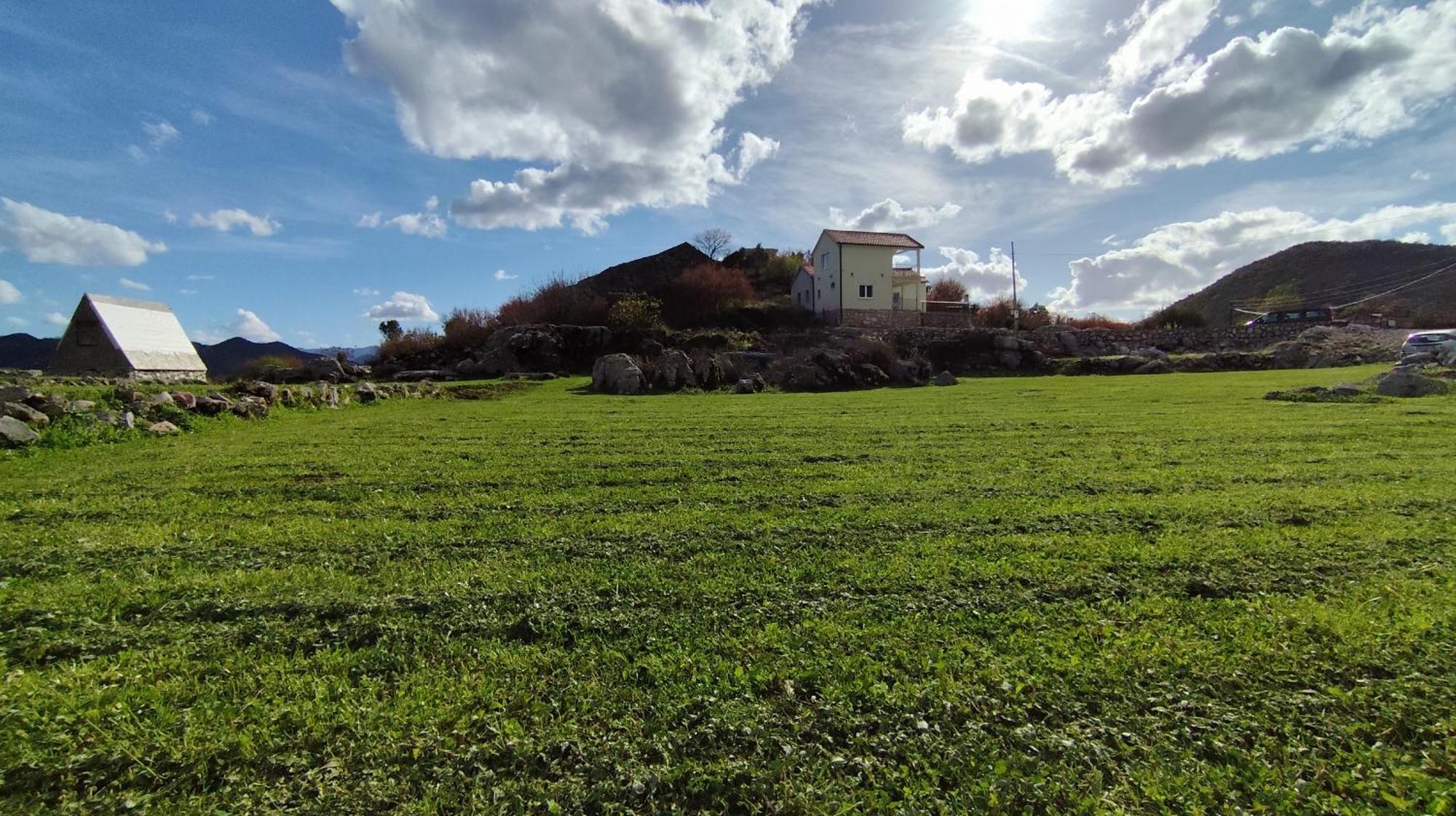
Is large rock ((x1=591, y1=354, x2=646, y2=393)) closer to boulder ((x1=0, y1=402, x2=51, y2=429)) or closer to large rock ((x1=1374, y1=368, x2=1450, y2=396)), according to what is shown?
boulder ((x1=0, y1=402, x2=51, y2=429))

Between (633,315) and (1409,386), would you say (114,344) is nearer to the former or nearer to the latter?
(633,315)

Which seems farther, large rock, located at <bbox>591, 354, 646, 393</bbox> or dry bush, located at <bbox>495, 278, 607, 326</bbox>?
dry bush, located at <bbox>495, 278, 607, 326</bbox>

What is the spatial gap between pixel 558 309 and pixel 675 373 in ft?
51.2

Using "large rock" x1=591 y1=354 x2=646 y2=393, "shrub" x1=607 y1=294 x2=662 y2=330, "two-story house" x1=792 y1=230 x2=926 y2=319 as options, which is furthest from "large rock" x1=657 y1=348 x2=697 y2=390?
"two-story house" x1=792 y1=230 x2=926 y2=319

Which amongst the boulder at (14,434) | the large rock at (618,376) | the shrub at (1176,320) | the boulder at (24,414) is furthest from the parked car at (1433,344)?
the boulder at (24,414)

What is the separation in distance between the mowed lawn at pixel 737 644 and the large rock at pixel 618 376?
13.0 m

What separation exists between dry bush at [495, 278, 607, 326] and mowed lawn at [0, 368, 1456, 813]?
27025 millimetres

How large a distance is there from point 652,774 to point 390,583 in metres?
2.06

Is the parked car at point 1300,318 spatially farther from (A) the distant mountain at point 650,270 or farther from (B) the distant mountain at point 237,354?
(B) the distant mountain at point 237,354

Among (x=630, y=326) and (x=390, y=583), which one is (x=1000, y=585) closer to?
(x=390, y=583)

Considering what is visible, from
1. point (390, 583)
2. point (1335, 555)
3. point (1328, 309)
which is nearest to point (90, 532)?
point (390, 583)

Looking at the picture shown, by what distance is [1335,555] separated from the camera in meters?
3.30

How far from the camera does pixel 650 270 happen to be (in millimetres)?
51969

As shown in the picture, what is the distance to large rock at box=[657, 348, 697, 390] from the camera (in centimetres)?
1894
